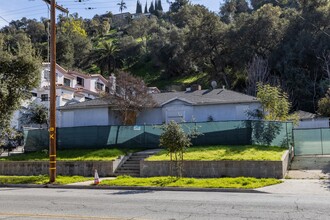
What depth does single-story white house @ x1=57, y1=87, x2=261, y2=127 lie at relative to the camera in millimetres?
33344

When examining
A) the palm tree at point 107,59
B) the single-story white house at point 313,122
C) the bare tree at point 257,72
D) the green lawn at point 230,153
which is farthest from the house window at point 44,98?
the green lawn at point 230,153

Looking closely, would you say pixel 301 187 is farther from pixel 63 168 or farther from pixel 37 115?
pixel 37 115

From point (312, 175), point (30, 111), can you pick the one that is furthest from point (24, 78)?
point (30, 111)

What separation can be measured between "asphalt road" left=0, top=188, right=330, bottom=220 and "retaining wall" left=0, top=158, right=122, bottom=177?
28.9ft

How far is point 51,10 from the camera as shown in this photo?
2003 cm

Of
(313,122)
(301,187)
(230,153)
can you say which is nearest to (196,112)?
(230,153)

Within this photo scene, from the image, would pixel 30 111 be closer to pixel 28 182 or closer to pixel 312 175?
pixel 28 182

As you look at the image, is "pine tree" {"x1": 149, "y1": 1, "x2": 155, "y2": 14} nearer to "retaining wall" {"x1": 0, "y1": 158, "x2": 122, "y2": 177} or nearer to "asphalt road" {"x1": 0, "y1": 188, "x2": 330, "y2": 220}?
"retaining wall" {"x1": 0, "y1": 158, "x2": 122, "y2": 177}

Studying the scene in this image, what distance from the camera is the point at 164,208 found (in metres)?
11.2

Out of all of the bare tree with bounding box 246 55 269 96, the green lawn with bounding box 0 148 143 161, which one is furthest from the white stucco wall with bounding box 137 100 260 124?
the bare tree with bounding box 246 55 269 96

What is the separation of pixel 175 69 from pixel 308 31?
107 feet

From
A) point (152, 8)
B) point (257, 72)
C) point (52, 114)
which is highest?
point (152, 8)

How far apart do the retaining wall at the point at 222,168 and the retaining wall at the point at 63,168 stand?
221 centimetres

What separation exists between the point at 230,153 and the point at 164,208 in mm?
11601
